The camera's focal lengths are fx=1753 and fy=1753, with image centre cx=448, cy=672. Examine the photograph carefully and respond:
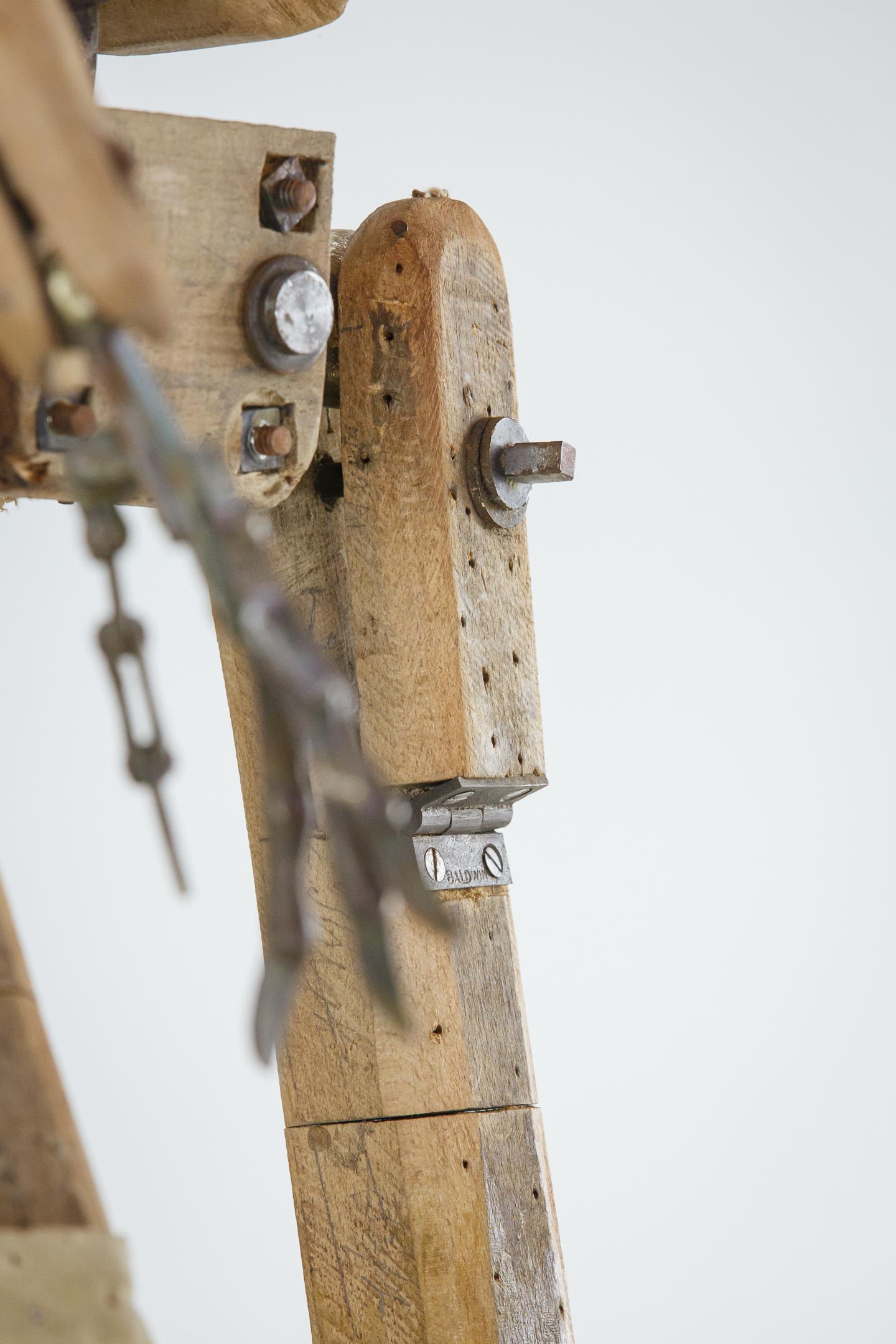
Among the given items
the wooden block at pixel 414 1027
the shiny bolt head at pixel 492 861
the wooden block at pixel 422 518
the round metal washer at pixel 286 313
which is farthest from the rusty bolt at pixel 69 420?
the shiny bolt head at pixel 492 861

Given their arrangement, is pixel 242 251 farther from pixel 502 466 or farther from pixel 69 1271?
pixel 69 1271

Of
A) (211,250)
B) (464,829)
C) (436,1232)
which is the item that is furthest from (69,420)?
(436,1232)

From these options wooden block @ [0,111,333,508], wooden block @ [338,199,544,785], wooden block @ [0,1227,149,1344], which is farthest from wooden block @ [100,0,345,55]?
wooden block @ [0,1227,149,1344]

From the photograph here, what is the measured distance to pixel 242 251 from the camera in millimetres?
1458

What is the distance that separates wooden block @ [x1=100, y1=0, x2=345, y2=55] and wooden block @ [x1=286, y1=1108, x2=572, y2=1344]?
1.10 meters

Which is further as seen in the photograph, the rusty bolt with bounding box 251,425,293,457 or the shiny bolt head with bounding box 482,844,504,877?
the shiny bolt head with bounding box 482,844,504,877

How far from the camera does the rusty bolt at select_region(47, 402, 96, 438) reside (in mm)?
1329

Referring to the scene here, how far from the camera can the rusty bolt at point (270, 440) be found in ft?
4.93

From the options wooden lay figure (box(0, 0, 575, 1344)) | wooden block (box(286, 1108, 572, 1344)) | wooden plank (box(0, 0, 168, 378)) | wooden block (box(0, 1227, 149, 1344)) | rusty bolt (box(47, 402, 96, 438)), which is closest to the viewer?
wooden plank (box(0, 0, 168, 378))

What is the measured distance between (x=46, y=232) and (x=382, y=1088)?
3.32 ft

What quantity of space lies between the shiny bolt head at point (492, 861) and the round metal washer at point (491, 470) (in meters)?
0.33

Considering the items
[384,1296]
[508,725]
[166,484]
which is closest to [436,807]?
[508,725]

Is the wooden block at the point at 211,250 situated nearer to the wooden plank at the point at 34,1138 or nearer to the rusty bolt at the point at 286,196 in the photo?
the rusty bolt at the point at 286,196

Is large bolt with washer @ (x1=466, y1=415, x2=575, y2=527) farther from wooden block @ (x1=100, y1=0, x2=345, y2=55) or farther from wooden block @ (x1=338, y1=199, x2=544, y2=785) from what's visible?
wooden block @ (x1=100, y1=0, x2=345, y2=55)
